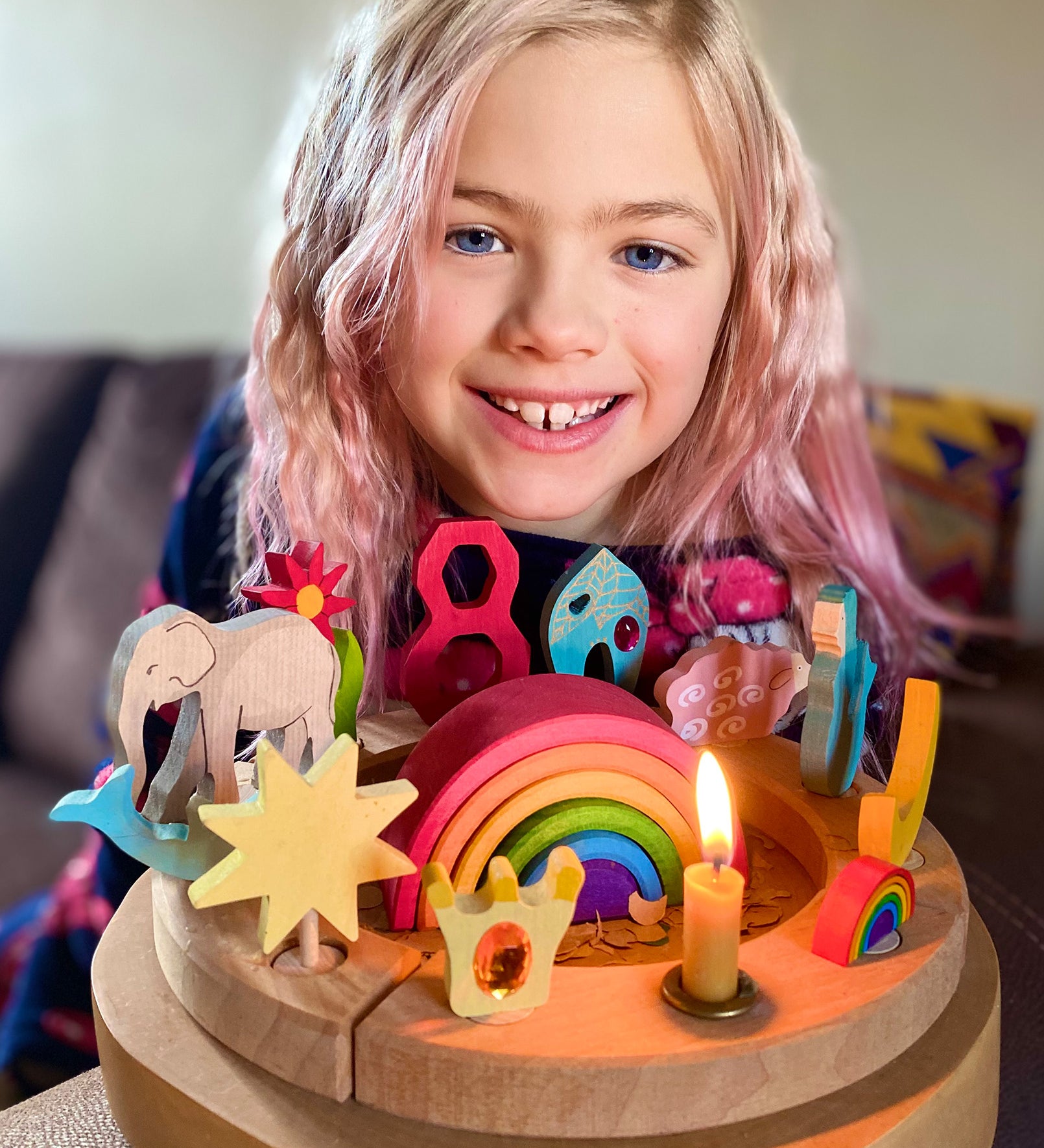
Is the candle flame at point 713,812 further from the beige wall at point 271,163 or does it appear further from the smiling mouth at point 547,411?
the beige wall at point 271,163

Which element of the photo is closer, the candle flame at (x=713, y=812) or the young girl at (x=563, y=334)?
the candle flame at (x=713, y=812)

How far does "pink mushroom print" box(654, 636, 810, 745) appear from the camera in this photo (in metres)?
0.67

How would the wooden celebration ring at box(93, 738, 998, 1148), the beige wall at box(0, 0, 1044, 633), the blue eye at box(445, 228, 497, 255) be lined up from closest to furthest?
1. the wooden celebration ring at box(93, 738, 998, 1148)
2. the blue eye at box(445, 228, 497, 255)
3. the beige wall at box(0, 0, 1044, 633)

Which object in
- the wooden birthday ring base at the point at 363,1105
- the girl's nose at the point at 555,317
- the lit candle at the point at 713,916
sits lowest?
the wooden birthday ring base at the point at 363,1105

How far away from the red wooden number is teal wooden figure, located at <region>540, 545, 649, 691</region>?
1.0 inches

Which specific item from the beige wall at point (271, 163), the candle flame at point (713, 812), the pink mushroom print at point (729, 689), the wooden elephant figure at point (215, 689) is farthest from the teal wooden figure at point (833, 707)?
the beige wall at point (271, 163)

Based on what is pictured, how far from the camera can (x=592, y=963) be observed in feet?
1.74

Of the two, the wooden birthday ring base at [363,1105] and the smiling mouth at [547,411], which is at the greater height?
the smiling mouth at [547,411]

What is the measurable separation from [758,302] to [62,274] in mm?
1582

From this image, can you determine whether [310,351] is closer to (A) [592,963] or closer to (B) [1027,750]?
(A) [592,963]

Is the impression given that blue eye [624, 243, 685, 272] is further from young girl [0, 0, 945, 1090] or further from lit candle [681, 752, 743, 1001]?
lit candle [681, 752, 743, 1001]

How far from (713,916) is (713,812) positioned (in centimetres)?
4

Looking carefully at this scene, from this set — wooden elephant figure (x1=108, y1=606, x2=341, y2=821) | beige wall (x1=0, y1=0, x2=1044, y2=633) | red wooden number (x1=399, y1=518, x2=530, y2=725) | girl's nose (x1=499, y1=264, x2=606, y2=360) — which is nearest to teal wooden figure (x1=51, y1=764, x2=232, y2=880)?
wooden elephant figure (x1=108, y1=606, x2=341, y2=821)

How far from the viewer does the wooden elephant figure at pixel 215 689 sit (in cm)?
52
